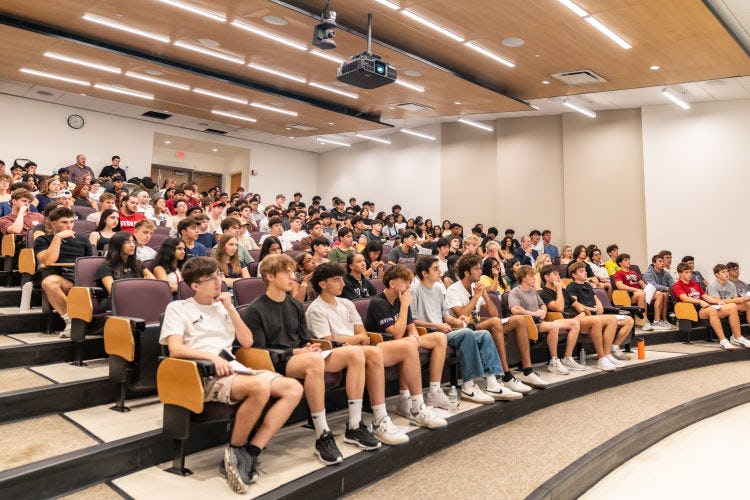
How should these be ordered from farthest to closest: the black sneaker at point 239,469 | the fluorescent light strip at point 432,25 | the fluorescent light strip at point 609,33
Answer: the fluorescent light strip at point 432,25 → the fluorescent light strip at point 609,33 → the black sneaker at point 239,469

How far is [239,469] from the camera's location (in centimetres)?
195

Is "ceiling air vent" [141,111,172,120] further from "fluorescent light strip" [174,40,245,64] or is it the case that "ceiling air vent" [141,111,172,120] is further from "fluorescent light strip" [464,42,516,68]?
"fluorescent light strip" [464,42,516,68]

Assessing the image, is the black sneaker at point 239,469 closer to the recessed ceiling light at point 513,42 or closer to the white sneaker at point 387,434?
the white sneaker at point 387,434

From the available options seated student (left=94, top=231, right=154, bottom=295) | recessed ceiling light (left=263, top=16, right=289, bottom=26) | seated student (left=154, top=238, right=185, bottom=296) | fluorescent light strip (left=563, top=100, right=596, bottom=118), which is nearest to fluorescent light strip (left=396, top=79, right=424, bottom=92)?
recessed ceiling light (left=263, top=16, right=289, bottom=26)

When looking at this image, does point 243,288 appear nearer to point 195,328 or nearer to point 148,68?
point 195,328

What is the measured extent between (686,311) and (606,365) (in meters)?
2.26

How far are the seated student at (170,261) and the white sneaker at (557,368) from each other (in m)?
3.08

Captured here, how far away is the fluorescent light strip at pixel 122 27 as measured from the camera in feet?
18.7

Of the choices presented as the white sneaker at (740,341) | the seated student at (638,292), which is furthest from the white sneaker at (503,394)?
the white sneaker at (740,341)

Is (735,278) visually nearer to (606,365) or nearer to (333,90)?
(606,365)

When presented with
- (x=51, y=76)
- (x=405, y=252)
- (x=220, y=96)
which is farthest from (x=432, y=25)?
(x=51, y=76)

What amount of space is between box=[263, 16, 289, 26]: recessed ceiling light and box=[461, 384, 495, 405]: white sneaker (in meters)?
4.44

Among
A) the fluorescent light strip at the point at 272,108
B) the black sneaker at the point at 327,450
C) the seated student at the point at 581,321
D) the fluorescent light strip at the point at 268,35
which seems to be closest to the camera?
the black sneaker at the point at 327,450

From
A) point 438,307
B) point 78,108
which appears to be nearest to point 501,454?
point 438,307
